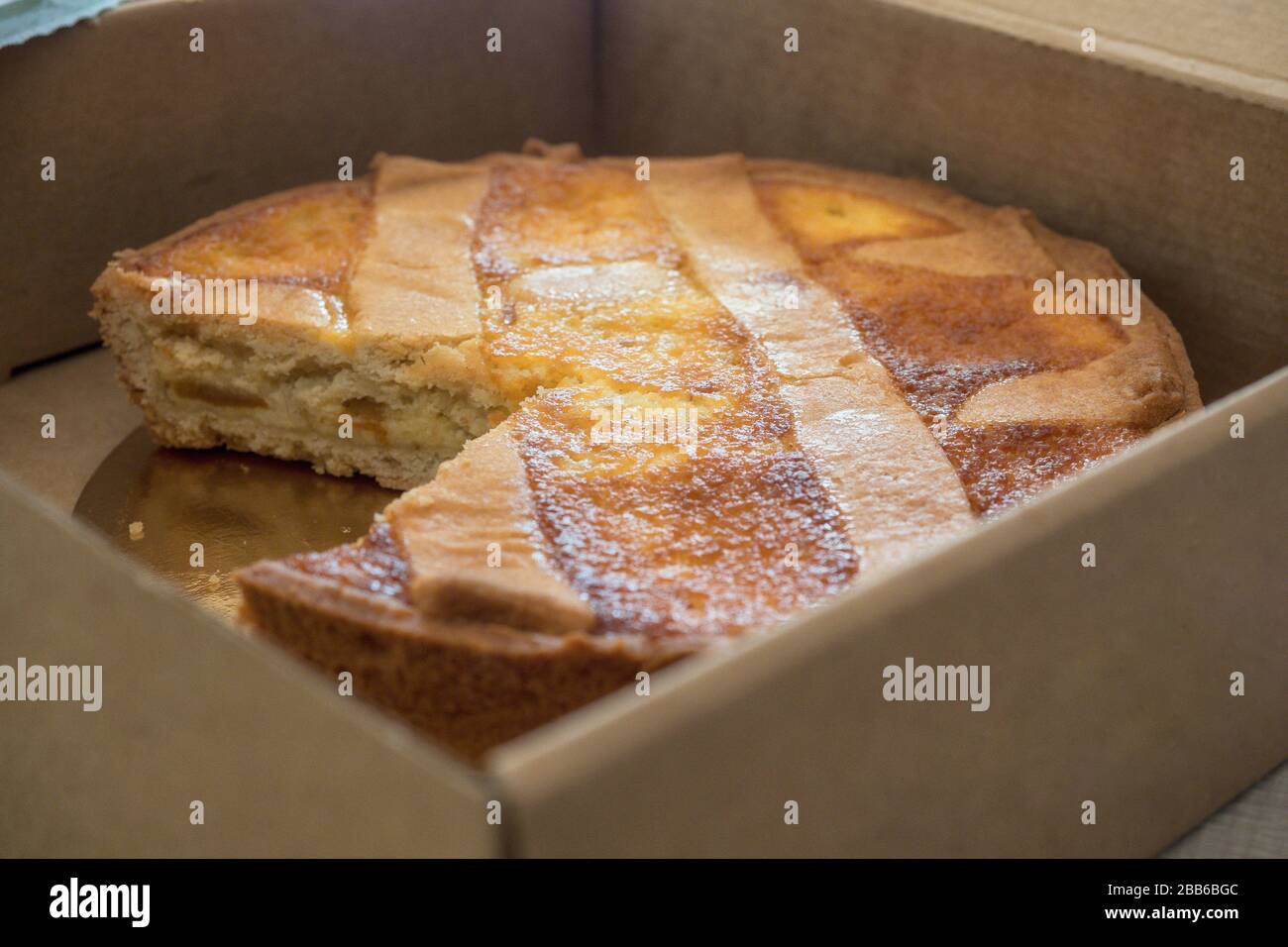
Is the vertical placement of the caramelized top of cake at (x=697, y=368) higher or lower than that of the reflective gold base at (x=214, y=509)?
higher

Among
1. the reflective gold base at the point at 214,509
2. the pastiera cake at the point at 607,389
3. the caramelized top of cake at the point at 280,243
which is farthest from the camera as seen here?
the caramelized top of cake at the point at 280,243

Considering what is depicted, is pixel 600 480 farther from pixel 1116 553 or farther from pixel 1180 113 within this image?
pixel 1180 113

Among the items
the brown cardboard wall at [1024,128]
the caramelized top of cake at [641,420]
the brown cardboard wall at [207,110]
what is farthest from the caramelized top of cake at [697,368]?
the brown cardboard wall at [207,110]

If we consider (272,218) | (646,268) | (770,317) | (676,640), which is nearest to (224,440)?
(272,218)

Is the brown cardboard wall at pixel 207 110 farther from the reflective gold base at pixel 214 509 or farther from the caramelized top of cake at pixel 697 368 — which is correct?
the reflective gold base at pixel 214 509

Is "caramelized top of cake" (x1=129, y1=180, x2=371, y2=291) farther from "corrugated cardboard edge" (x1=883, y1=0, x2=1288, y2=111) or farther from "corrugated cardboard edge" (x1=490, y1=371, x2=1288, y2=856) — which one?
"corrugated cardboard edge" (x1=490, y1=371, x2=1288, y2=856)

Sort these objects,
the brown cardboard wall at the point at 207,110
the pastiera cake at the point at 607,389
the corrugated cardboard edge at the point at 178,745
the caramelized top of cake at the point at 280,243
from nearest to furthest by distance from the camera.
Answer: the corrugated cardboard edge at the point at 178,745
the pastiera cake at the point at 607,389
the caramelized top of cake at the point at 280,243
the brown cardboard wall at the point at 207,110

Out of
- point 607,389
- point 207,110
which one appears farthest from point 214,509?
point 207,110
